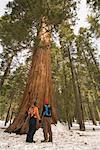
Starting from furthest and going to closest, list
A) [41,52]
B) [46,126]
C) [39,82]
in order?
1. [41,52]
2. [39,82]
3. [46,126]

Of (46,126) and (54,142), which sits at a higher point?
(46,126)

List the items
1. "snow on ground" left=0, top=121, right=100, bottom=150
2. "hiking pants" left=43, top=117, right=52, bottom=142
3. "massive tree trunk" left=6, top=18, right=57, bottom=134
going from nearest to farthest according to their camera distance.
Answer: "snow on ground" left=0, top=121, right=100, bottom=150 < "hiking pants" left=43, top=117, right=52, bottom=142 < "massive tree trunk" left=6, top=18, right=57, bottom=134

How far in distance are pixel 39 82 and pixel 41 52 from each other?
1.77m

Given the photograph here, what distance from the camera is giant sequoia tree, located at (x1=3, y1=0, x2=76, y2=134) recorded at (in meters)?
13.4

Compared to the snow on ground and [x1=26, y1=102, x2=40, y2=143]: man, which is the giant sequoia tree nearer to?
the snow on ground

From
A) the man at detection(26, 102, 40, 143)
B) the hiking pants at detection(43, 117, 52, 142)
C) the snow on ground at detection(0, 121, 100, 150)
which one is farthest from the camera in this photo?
the hiking pants at detection(43, 117, 52, 142)

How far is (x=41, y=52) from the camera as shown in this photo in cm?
1480

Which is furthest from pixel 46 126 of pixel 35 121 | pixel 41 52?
pixel 41 52

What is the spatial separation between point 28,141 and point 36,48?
19.1 feet

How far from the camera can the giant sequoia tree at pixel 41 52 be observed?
13438mm

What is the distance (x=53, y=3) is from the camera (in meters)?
15.1

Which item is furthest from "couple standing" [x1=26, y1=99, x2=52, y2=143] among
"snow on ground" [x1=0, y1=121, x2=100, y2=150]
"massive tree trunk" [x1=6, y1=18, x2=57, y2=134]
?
"massive tree trunk" [x1=6, y1=18, x2=57, y2=134]

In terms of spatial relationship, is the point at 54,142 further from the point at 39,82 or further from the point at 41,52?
the point at 41,52

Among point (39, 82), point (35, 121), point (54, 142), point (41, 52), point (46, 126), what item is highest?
point (41, 52)
